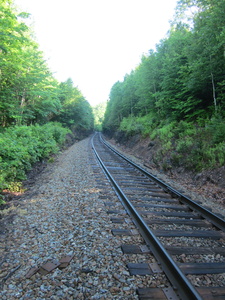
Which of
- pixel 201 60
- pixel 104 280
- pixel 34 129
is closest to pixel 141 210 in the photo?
pixel 104 280

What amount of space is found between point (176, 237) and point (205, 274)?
0.98 metres

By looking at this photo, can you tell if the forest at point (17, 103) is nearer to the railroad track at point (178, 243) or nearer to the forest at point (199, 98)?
the railroad track at point (178, 243)

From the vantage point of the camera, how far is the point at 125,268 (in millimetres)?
2760

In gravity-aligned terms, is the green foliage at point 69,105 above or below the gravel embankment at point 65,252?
above

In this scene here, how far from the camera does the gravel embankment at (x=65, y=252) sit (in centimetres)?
240

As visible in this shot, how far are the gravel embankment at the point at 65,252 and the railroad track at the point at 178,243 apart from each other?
0.75ft

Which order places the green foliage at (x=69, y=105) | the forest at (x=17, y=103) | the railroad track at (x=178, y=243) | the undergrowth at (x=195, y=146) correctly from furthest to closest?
the green foliage at (x=69, y=105) → the undergrowth at (x=195, y=146) → the forest at (x=17, y=103) → the railroad track at (x=178, y=243)

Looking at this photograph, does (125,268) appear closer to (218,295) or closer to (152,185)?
(218,295)

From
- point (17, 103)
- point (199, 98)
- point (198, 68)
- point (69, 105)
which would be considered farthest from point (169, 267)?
point (69, 105)

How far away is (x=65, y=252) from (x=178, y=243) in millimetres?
2031

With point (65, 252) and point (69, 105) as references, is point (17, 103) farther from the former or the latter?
point (69, 105)

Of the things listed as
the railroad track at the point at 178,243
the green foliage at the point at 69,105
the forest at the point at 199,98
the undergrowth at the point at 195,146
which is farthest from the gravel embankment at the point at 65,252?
the green foliage at the point at 69,105

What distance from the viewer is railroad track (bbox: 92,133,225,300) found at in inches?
92.9

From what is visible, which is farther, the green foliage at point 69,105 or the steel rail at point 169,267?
the green foliage at point 69,105
